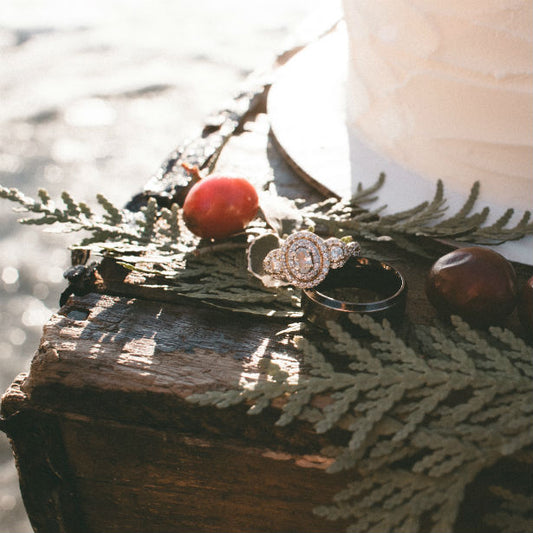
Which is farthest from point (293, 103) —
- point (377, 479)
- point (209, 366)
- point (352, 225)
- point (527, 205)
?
point (377, 479)

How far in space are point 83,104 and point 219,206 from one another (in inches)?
89.1

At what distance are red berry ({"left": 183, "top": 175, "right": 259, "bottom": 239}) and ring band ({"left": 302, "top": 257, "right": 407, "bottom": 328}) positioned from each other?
0.63ft

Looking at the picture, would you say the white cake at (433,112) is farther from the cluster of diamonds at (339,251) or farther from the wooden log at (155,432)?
the wooden log at (155,432)

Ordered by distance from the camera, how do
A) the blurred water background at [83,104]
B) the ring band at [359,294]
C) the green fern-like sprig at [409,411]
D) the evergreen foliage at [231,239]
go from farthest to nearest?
the blurred water background at [83,104], the evergreen foliage at [231,239], the ring band at [359,294], the green fern-like sprig at [409,411]

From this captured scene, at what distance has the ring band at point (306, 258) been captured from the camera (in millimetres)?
810

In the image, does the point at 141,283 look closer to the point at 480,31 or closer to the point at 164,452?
the point at 164,452

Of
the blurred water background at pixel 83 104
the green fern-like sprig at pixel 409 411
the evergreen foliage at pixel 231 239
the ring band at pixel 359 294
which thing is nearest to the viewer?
the green fern-like sprig at pixel 409 411

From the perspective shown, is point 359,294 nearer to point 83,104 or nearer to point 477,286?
point 477,286

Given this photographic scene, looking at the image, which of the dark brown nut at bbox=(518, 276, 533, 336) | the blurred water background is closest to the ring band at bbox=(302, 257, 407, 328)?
the dark brown nut at bbox=(518, 276, 533, 336)

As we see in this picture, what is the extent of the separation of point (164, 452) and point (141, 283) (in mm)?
261

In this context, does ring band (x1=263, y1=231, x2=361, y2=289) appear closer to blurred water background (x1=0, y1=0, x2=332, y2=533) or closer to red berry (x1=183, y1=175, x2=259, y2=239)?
red berry (x1=183, y1=175, x2=259, y2=239)

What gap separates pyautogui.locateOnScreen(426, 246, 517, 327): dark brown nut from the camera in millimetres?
778

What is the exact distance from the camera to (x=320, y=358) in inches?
29.5

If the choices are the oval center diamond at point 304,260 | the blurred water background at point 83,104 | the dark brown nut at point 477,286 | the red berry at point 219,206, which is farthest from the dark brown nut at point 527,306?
the blurred water background at point 83,104
